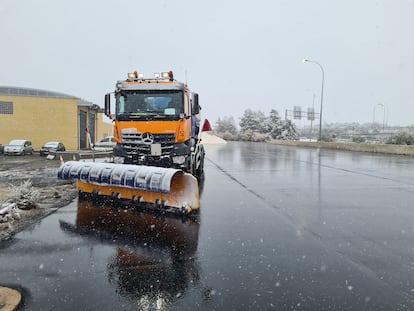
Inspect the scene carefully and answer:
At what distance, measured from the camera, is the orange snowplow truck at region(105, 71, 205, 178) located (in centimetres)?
1017

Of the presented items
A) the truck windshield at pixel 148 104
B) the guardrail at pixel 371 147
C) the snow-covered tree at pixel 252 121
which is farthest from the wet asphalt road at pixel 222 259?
the snow-covered tree at pixel 252 121

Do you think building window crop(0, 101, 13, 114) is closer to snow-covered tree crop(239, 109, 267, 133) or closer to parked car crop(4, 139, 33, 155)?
parked car crop(4, 139, 33, 155)

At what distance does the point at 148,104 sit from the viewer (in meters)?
10.5

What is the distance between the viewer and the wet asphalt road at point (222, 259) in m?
3.78

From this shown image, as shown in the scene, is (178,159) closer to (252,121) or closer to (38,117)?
(38,117)

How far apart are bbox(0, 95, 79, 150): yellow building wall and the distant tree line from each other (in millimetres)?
47949

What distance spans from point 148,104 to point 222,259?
6.65m

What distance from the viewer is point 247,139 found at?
81500 millimetres

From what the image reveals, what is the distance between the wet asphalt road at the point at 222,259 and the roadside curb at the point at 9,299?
0.34ft

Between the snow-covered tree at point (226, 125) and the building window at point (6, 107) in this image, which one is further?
the snow-covered tree at point (226, 125)

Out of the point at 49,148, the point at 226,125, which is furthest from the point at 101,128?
the point at 226,125

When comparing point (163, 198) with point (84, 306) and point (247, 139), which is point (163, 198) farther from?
point (247, 139)

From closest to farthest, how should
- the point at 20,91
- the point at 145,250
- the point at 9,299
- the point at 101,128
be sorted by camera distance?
1. the point at 9,299
2. the point at 145,250
3. the point at 20,91
4. the point at 101,128

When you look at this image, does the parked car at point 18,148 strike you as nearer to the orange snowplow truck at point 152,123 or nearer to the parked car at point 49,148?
the parked car at point 49,148
